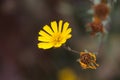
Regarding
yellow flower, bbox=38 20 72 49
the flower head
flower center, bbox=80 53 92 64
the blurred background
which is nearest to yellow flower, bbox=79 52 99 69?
flower center, bbox=80 53 92 64

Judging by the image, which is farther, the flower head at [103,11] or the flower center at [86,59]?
the flower head at [103,11]

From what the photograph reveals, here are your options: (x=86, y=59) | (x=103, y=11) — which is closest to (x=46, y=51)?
(x=103, y=11)

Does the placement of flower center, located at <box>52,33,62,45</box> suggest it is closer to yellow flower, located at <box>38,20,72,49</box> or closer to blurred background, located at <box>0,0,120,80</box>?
yellow flower, located at <box>38,20,72,49</box>

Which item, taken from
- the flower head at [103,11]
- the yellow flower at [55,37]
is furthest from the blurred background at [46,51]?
the yellow flower at [55,37]

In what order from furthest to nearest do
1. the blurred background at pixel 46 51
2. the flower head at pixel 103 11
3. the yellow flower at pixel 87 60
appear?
the blurred background at pixel 46 51 < the flower head at pixel 103 11 < the yellow flower at pixel 87 60

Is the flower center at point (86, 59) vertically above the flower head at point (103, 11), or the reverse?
the flower head at point (103, 11)

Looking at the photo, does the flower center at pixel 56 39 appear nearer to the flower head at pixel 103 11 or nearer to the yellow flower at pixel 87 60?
the yellow flower at pixel 87 60

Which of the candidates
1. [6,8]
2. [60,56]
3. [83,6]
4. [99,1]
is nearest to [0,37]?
[6,8]

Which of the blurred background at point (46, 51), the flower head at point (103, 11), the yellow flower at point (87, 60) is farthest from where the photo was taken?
the blurred background at point (46, 51)
